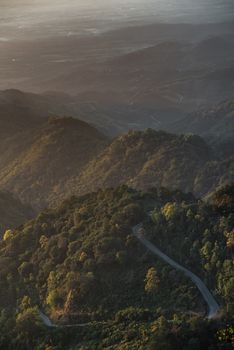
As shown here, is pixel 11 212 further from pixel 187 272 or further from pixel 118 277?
pixel 187 272

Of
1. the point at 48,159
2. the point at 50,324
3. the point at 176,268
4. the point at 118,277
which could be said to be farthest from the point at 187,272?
the point at 48,159

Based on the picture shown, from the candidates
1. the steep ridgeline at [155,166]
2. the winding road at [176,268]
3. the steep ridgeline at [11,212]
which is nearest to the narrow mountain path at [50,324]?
the winding road at [176,268]

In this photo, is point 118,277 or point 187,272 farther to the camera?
point 118,277

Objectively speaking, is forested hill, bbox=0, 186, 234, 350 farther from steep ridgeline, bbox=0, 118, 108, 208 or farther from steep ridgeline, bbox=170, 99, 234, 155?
steep ridgeline, bbox=170, 99, 234, 155

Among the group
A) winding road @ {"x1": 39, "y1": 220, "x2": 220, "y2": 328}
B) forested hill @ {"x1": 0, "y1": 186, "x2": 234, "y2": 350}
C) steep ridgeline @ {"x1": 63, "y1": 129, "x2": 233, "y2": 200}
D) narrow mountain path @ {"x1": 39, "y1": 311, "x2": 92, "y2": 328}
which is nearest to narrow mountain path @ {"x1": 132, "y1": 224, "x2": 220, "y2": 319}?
winding road @ {"x1": 39, "y1": 220, "x2": 220, "y2": 328}

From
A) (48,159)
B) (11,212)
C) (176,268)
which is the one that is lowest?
(11,212)
